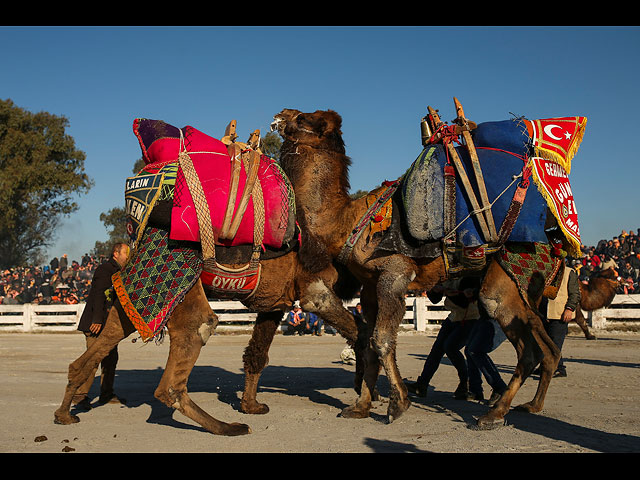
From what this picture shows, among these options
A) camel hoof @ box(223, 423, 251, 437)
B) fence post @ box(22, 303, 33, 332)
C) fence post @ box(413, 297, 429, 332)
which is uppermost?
fence post @ box(413, 297, 429, 332)

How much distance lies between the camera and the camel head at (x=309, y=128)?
22.6ft

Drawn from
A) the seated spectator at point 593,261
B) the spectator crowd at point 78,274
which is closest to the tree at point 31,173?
the spectator crowd at point 78,274

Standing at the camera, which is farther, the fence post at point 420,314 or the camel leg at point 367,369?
the fence post at point 420,314

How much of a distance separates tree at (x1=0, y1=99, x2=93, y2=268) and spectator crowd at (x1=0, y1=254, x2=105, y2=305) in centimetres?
Answer: 492

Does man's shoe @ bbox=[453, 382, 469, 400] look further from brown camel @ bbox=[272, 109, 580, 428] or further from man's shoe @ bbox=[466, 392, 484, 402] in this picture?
brown camel @ bbox=[272, 109, 580, 428]

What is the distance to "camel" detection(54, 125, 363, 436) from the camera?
563 cm

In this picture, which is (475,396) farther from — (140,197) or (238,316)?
(238,316)

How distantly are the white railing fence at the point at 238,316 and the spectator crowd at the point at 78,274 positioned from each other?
1.10m

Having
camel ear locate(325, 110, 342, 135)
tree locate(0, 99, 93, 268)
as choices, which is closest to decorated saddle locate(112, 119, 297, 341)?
camel ear locate(325, 110, 342, 135)

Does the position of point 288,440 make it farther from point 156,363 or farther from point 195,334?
point 156,363

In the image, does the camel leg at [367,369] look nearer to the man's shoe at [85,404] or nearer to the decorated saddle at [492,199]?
the decorated saddle at [492,199]

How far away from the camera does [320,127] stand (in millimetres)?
6871

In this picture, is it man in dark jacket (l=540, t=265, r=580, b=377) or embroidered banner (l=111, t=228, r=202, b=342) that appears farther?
man in dark jacket (l=540, t=265, r=580, b=377)

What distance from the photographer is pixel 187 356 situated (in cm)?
575
